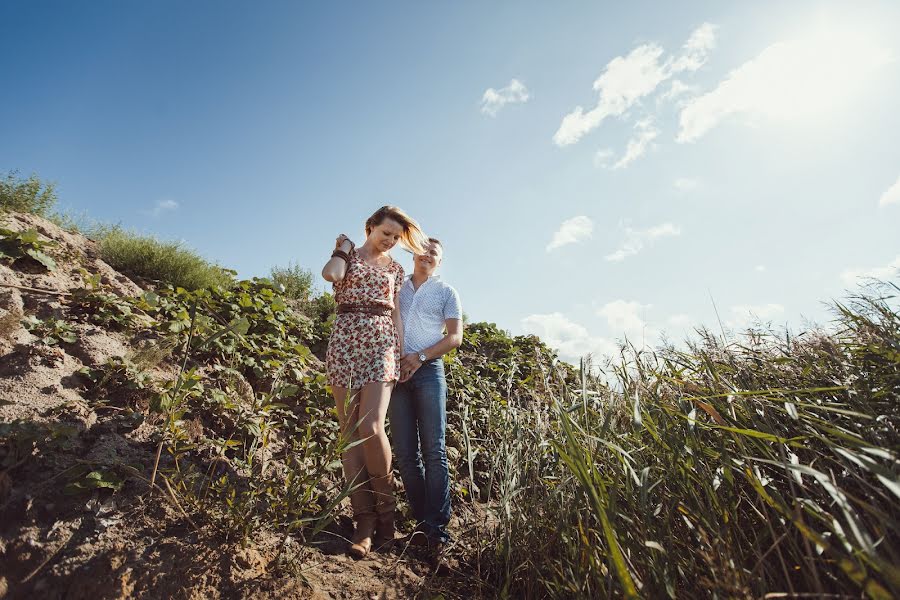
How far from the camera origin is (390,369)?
2.46 meters

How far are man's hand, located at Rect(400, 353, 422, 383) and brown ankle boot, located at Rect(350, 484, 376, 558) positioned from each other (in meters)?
0.65

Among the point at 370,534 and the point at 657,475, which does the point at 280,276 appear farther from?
the point at 657,475

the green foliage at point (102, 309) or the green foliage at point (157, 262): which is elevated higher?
the green foliage at point (157, 262)

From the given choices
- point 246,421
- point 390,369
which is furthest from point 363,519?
point 246,421

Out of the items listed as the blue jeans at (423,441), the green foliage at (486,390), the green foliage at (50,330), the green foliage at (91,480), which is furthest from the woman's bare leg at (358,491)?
the green foliage at (50,330)

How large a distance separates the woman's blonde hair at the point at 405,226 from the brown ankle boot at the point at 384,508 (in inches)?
56.6

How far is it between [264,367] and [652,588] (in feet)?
10.5

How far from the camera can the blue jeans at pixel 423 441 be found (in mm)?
2516

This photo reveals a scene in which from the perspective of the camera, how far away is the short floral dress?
2.41m

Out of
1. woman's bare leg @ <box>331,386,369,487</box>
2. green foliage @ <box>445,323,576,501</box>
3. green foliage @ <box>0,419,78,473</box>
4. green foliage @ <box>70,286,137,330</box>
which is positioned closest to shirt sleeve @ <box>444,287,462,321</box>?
green foliage @ <box>445,323,576,501</box>

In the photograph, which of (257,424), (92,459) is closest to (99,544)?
(92,459)

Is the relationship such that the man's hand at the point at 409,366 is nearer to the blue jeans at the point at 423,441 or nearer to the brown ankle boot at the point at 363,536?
the blue jeans at the point at 423,441

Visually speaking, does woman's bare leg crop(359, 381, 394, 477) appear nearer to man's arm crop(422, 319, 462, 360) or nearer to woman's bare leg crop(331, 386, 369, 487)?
woman's bare leg crop(331, 386, 369, 487)

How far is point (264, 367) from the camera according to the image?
3617mm
